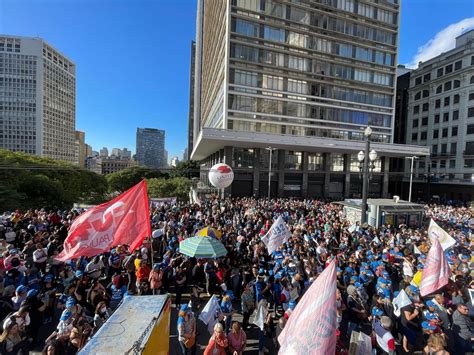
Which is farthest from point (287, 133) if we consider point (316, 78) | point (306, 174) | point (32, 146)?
point (32, 146)

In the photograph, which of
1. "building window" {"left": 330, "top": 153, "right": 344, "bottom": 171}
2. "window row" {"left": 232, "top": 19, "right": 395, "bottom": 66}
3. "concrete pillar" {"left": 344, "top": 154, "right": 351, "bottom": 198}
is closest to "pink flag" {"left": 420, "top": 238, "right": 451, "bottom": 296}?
"window row" {"left": 232, "top": 19, "right": 395, "bottom": 66}

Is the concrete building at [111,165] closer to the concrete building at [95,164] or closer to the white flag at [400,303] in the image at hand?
the concrete building at [95,164]

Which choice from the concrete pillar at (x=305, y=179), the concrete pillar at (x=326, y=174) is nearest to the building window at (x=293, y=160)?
the concrete pillar at (x=305, y=179)

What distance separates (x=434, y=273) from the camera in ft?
21.9

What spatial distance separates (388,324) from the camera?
5.00 meters

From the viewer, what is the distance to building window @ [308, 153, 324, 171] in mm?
45688

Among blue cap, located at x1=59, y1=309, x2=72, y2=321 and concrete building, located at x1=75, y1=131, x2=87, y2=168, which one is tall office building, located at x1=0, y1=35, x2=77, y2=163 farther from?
blue cap, located at x1=59, y1=309, x2=72, y2=321

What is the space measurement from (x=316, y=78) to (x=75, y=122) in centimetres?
15804

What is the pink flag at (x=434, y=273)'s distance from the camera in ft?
21.6

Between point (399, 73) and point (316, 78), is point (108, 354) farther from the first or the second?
point (399, 73)

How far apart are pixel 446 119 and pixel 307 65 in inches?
1240

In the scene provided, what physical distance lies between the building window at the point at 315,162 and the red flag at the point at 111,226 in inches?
1661

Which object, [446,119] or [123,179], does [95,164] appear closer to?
[123,179]

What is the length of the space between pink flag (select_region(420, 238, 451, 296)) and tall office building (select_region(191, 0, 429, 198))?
30.1m
